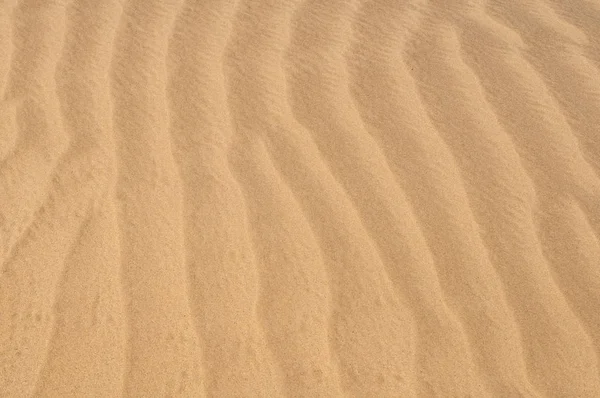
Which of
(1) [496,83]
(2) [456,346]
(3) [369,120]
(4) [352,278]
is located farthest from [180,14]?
(2) [456,346]

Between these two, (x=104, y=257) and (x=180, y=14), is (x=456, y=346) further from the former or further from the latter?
(x=180, y=14)

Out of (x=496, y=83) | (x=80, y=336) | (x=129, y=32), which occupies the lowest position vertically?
(x=80, y=336)

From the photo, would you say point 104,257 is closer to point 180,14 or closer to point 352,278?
point 352,278

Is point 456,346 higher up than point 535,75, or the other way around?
point 535,75

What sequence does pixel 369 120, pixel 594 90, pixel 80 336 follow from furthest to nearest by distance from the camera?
pixel 594 90
pixel 369 120
pixel 80 336

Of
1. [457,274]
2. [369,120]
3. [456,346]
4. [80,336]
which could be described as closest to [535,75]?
[369,120]

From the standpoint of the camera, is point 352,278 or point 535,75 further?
point 535,75

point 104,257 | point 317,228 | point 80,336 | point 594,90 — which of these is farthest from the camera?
point 594,90
